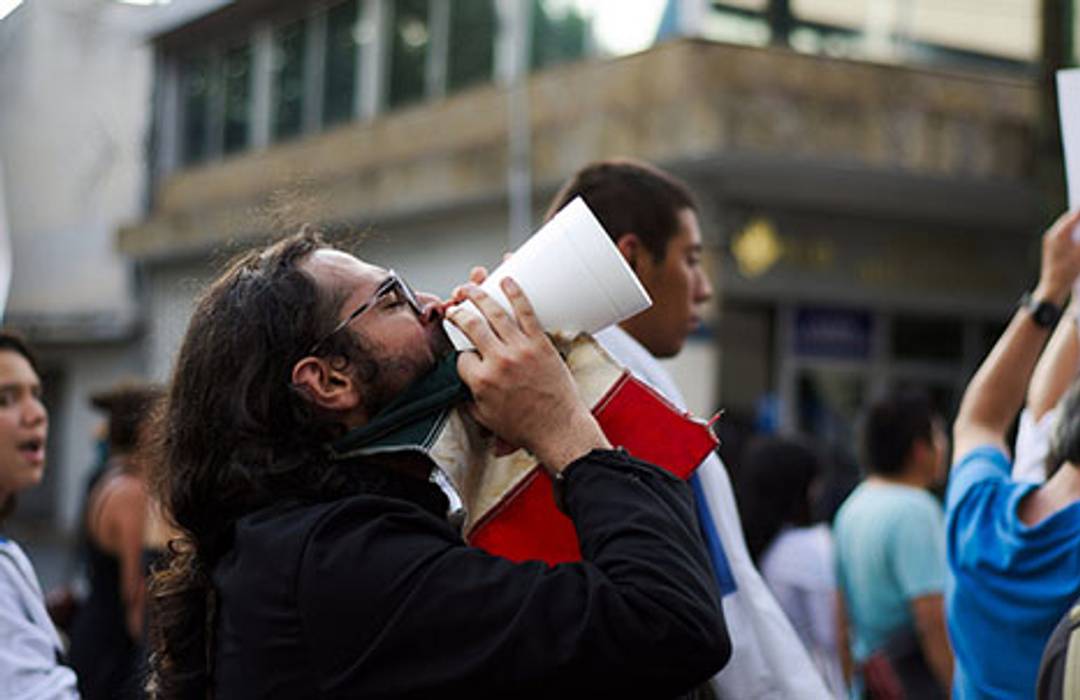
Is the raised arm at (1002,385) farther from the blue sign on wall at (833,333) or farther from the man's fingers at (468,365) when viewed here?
the blue sign on wall at (833,333)

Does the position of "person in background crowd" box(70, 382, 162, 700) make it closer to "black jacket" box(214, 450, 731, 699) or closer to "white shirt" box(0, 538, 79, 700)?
"white shirt" box(0, 538, 79, 700)

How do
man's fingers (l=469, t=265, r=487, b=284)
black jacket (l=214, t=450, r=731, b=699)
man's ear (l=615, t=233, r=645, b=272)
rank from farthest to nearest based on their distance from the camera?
man's ear (l=615, t=233, r=645, b=272), man's fingers (l=469, t=265, r=487, b=284), black jacket (l=214, t=450, r=731, b=699)

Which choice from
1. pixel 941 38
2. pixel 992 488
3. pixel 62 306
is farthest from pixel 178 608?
pixel 62 306

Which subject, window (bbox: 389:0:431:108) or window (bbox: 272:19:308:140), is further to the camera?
window (bbox: 272:19:308:140)

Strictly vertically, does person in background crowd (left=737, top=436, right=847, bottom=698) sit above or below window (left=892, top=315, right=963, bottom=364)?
above

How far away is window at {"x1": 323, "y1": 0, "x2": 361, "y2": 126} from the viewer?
1733cm

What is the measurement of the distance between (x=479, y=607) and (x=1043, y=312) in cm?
180

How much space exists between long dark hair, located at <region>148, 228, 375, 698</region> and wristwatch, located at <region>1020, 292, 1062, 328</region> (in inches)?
66.5

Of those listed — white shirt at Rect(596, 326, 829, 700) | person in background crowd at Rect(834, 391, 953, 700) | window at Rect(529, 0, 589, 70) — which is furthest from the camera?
window at Rect(529, 0, 589, 70)

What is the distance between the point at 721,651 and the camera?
5.89 feet

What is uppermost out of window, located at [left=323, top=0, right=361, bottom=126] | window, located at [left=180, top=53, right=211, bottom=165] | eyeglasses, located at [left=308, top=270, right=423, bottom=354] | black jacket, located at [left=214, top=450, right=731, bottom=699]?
eyeglasses, located at [left=308, top=270, right=423, bottom=354]

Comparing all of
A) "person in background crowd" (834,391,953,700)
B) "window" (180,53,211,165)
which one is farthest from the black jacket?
"window" (180,53,211,165)

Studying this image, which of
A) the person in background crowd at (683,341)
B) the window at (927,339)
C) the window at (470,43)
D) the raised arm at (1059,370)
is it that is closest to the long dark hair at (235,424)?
the person in background crowd at (683,341)

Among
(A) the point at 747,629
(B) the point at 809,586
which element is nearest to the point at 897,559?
(B) the point at 809,586
